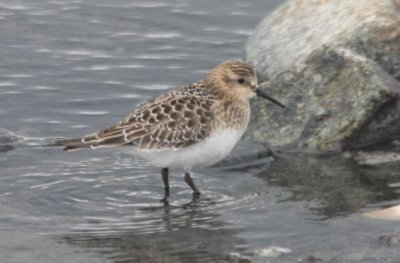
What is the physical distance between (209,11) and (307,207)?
27.7 ft

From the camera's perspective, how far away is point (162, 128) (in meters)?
12.8

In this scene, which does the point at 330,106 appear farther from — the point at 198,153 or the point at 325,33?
the point at 198,153

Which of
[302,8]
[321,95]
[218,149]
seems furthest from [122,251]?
[302,8]

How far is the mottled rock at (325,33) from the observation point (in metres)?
14.9

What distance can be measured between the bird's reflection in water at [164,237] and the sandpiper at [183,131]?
617mm

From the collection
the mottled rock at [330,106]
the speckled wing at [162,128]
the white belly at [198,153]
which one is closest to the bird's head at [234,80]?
the speckled wing at [162,128]

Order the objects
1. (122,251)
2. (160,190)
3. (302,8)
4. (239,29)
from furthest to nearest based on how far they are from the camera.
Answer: (239,29) < (302,8) < (160,190) < (122,251)

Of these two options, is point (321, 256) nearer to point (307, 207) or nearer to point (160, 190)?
point (307, 207)

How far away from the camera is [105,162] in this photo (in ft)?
47.4

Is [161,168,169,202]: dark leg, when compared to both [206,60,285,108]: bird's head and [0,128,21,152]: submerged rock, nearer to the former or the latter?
[206,60,285,108]: bird's head

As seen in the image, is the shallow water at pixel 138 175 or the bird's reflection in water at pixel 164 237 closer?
the bird's reflection in water at pixel 164 237

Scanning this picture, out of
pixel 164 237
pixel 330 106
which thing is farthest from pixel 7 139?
pixel 330 106

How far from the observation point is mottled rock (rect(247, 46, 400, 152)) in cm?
1417

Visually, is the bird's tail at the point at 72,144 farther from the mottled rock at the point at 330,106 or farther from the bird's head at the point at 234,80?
the mottled rock at the point at 330,106
